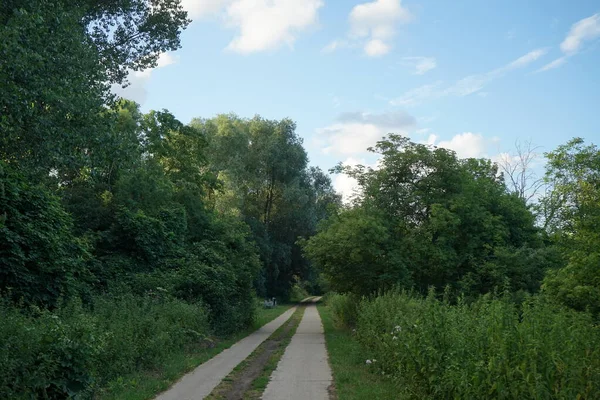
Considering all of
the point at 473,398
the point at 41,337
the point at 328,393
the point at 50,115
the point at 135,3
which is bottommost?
the point at 328,393

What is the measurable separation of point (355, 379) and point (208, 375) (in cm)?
353

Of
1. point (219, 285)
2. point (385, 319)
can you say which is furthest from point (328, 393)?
point (219, 285)

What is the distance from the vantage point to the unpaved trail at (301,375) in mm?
10552

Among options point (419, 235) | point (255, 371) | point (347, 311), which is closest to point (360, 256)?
point (419, 235)

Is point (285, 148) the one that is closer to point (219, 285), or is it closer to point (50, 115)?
point (219, 285)

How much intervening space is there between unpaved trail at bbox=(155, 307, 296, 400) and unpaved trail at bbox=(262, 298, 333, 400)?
1.23 m

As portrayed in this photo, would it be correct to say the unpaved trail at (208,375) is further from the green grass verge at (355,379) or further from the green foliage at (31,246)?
the green foliage at (31,246)

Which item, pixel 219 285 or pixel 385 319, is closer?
pixel 385 319

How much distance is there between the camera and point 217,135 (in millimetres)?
49375

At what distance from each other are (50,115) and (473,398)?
11.5 m

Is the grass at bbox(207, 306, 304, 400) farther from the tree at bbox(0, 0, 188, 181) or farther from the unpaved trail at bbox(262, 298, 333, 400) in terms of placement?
the tree at bbox(0, 0, 188, 181)

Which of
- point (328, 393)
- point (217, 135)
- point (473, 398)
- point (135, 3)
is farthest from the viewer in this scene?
point (217, 135)

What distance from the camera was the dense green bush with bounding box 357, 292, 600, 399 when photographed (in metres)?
5.80

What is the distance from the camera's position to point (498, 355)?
6.26 meters
